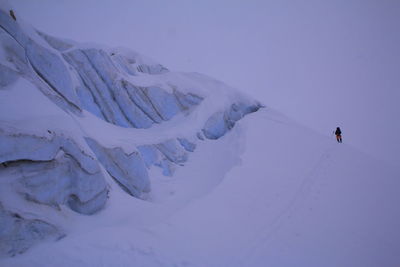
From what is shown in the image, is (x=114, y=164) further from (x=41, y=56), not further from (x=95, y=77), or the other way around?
(x=95, y=77)

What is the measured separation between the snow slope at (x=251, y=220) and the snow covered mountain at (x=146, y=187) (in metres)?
0.06

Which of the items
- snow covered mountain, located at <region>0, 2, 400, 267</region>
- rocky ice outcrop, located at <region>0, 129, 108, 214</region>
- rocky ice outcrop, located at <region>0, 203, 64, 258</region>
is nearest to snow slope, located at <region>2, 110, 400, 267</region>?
snow covered mountain, located at <region>0, 2, 400, 267</region>

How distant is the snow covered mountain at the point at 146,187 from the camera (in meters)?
6.83

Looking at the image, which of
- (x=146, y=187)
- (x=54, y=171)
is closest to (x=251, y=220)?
(x=146, y=187)

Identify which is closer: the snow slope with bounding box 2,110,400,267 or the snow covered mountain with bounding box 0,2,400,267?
the snow covered mountain with bounding box 0,2,400,267

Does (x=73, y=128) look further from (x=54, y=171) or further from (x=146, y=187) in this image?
(x=146, y=187)

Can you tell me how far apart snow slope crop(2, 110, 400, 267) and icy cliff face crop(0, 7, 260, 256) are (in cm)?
101

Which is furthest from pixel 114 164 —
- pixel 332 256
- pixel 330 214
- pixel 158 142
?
pixel 330 214

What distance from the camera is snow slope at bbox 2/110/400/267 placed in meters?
7.21

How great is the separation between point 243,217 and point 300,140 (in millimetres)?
14599

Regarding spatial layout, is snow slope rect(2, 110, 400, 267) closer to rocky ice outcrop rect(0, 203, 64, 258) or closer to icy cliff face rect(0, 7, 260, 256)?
rocky ice outcrop rect(0, 203, 64, 258)

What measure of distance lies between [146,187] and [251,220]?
221 inches

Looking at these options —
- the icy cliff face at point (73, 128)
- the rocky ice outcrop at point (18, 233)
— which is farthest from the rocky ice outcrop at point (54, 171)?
the rocky ice outcrop at point (18, 233)

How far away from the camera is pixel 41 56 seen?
1166 centimetres
